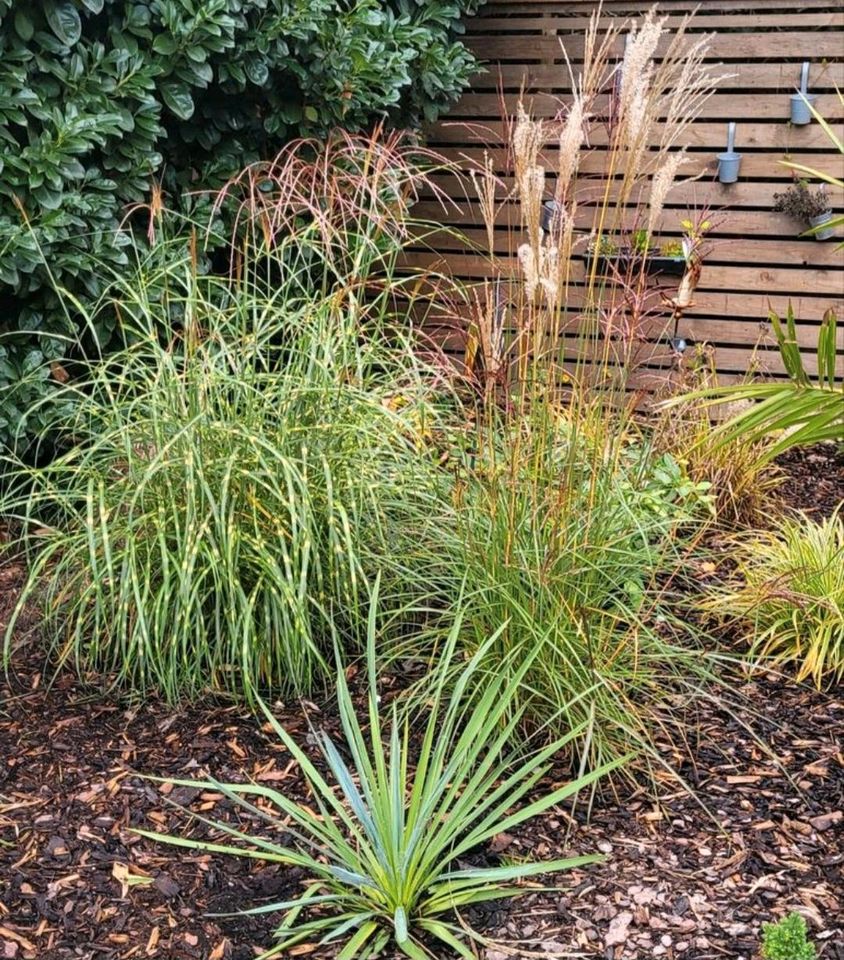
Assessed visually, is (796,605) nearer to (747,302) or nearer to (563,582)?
(563,582)

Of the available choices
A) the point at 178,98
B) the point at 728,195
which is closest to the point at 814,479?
the point at 728,195

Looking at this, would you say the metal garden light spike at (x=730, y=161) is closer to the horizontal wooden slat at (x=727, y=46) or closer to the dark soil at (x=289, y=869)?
the horizontal wooden slat at (x=727, y=46)

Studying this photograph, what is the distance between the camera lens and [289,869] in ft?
7.55

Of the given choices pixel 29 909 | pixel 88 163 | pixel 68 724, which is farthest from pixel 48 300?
pixel 29 909

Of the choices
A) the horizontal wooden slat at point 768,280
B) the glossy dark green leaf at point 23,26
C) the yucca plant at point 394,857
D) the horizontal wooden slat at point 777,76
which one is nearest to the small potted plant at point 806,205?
the horizontal wooden slat at point 768,280

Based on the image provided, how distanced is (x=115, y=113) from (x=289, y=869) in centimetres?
251

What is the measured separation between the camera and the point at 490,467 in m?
2.62

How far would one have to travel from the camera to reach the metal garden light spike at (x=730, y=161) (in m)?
5.28

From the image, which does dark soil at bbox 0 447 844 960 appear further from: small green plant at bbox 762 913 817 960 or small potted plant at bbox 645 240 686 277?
small potted plant at bbox 645 240 686 277

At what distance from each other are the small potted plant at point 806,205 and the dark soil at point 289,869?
2.98 meters

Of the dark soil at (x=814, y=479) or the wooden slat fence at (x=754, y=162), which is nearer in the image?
the dark soil at (x=814, y=479)

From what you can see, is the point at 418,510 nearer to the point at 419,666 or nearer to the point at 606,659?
the point at 419,666

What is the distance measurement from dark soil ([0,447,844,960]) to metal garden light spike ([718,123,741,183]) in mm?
3136

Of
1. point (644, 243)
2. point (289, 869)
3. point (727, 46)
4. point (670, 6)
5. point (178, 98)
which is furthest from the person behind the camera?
point (670, 6)
